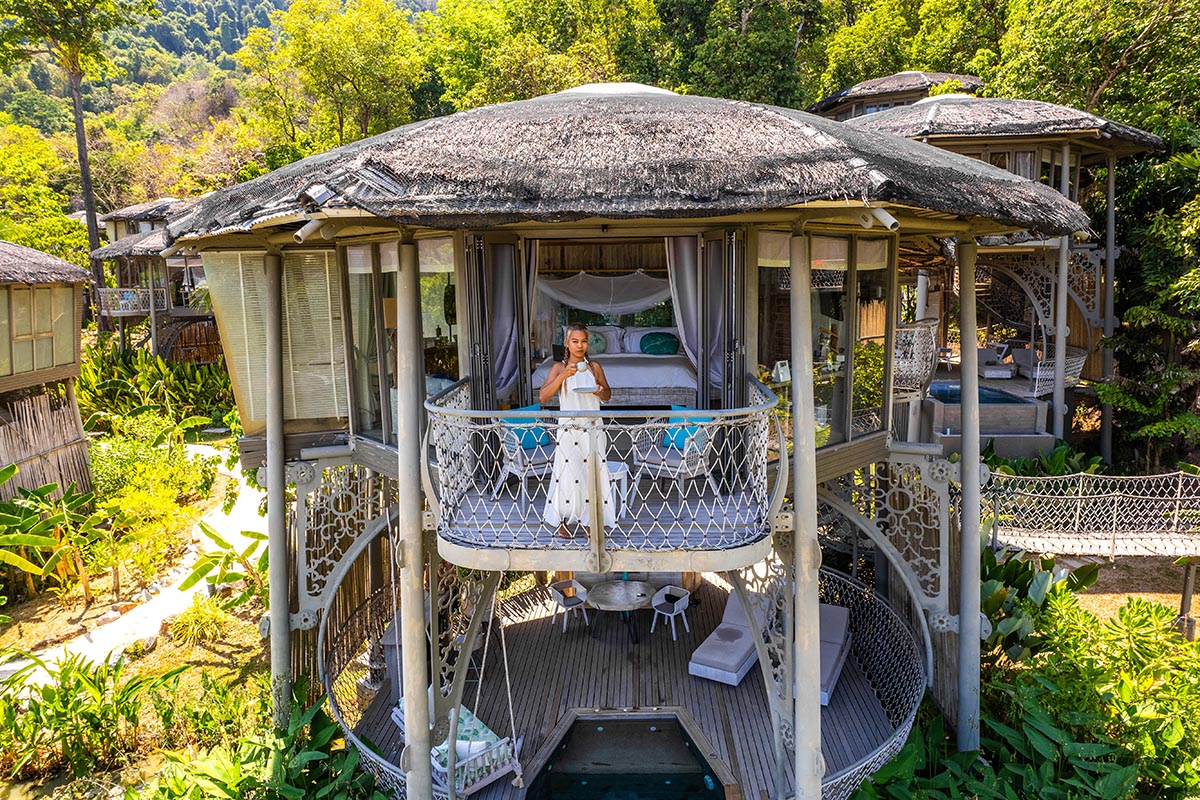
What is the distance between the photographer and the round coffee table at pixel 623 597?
10.2m

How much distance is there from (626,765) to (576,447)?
15.1ft

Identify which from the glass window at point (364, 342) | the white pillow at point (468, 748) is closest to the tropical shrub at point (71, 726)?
the white pillow at point (468, 748)

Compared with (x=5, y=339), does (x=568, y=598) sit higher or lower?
lower

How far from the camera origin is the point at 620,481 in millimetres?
6609

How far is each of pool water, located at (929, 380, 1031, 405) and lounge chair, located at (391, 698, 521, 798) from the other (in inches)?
511

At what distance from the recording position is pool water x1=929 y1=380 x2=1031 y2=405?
17.2 meters

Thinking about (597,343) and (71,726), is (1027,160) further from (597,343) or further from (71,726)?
(71,726)

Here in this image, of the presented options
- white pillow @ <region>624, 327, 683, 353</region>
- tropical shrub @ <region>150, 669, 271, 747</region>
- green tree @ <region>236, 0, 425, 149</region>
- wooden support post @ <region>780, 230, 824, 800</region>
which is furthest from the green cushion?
green tree @ <region>236, 0, 425, 149</region>

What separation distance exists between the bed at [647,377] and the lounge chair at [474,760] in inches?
149

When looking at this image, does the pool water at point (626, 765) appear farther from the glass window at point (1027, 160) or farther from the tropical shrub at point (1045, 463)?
the glass window at point (1027, 160)

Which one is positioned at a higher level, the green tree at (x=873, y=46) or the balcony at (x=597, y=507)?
the green tree at (x=873, y=46)

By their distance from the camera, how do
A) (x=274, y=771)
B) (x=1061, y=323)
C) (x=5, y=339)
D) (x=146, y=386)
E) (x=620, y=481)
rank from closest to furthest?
(x=620, y=481) < (x=274, y=771) < (x=5, y=339) < (x=1061, y=323) < (x=146, y=386)

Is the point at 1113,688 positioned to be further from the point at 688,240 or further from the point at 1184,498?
the point at 688,240

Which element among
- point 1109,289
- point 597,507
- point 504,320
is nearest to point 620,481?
point 597,507
